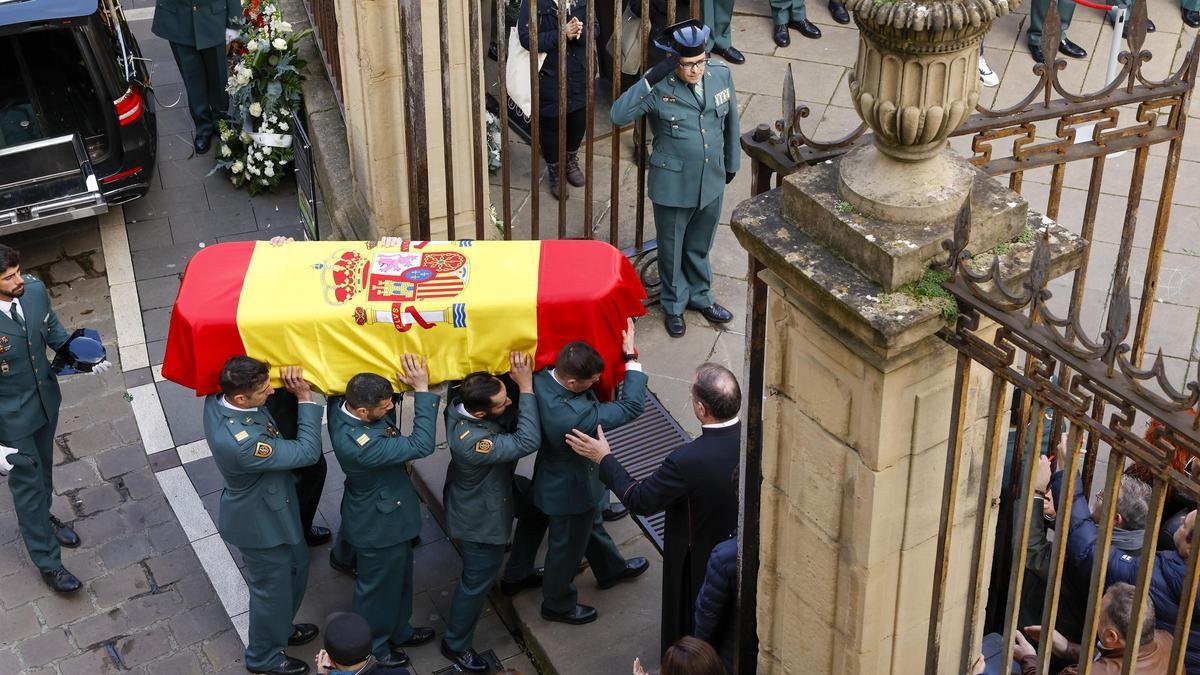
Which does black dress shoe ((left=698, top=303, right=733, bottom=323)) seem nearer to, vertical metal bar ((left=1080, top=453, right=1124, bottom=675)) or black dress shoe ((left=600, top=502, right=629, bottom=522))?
black dress shoe ((left=600, top=502, right=629, bottom=522))

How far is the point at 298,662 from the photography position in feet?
20.4

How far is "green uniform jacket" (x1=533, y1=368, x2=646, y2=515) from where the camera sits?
559 centimetres

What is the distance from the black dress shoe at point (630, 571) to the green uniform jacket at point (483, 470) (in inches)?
26.5

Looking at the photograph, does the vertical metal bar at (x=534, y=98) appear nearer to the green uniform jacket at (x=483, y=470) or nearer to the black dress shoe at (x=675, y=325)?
the black dress shoe at (x=675, y=325)

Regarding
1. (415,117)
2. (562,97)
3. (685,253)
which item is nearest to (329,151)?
(415,117)

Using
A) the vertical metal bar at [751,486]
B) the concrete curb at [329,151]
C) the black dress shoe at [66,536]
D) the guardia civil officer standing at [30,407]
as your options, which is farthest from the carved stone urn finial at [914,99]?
the concrete curb at [329,151]

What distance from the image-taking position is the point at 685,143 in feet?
23.8

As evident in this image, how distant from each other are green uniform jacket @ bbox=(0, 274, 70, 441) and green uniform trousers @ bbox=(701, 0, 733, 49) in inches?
200

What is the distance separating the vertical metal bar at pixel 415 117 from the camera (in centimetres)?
667

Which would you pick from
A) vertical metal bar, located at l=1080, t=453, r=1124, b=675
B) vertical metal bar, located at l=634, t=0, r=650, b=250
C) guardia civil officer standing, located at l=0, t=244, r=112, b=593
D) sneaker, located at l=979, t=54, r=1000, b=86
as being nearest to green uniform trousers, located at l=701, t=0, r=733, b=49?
sneaker, located at l=979, t=54, r=1000, b=86

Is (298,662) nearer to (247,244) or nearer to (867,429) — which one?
(247,244)

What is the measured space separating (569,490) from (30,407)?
2.52 meters

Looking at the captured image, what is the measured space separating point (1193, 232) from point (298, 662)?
5.76 metres

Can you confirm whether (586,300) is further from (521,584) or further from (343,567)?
(343,567)
